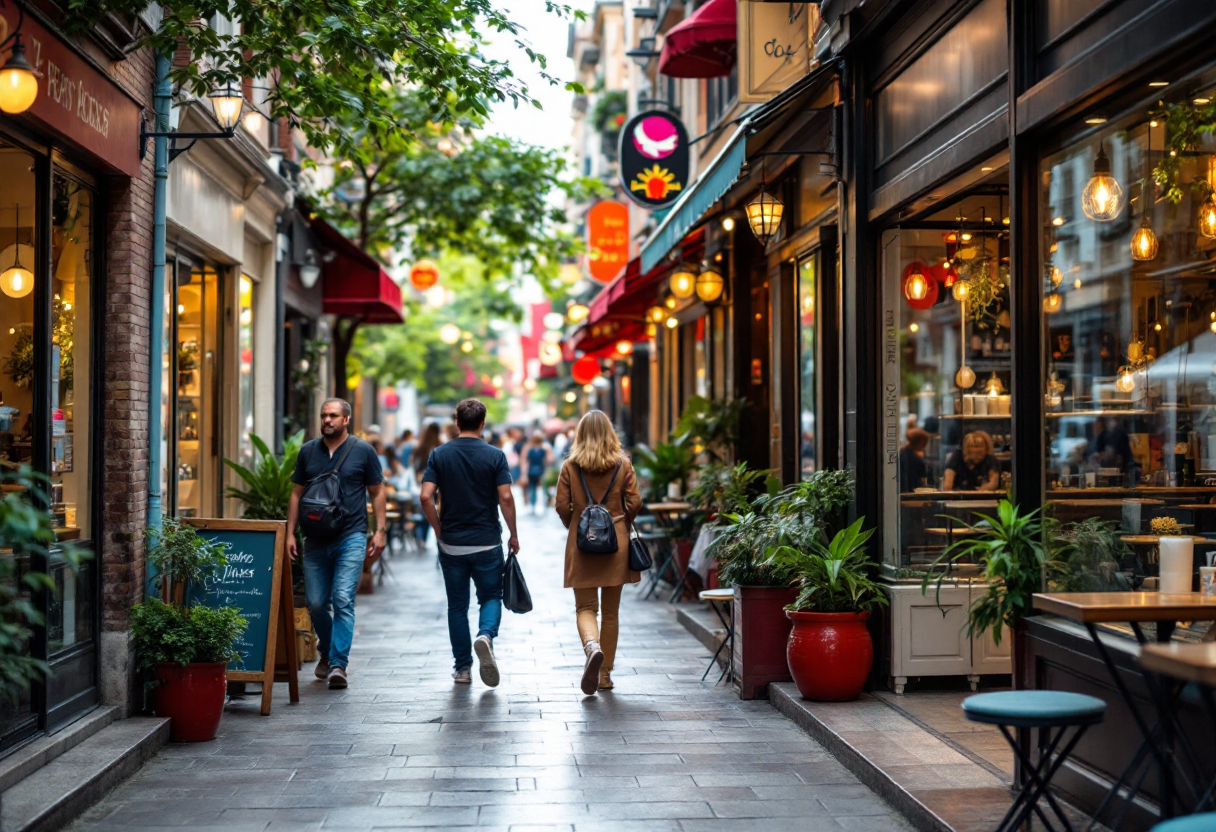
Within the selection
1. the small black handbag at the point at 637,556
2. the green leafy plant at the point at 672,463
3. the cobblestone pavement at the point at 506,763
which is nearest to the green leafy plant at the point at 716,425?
the green leafy plant at the point at 672,463

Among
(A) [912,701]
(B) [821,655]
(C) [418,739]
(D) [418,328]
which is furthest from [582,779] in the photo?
(D) [418,328]

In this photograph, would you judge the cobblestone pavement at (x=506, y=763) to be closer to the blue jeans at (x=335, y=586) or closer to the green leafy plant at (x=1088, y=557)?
the blue jeans at (x=335, y=586)

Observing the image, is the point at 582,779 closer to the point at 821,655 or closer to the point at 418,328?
the point at 821,655

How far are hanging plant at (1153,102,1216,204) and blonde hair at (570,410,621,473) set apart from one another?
418 centimetres

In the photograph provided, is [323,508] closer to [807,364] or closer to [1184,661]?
[807,364]

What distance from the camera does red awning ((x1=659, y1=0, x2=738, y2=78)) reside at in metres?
13.0

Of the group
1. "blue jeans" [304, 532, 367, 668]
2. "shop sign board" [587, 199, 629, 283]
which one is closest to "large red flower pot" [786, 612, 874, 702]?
"blue jeans" [304, 532, 367, 668]

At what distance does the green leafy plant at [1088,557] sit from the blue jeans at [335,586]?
527 centimetres

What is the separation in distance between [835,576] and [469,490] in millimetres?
2776

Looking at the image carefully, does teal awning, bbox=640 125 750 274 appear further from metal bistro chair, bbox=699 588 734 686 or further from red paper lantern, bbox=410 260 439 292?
red paper lantern, bbox=410 260 439 292

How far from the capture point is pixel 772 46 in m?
11.3

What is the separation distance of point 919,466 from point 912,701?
1865 mm

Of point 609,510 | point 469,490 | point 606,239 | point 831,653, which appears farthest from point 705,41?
point 606,239

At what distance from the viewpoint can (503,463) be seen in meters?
9.73
